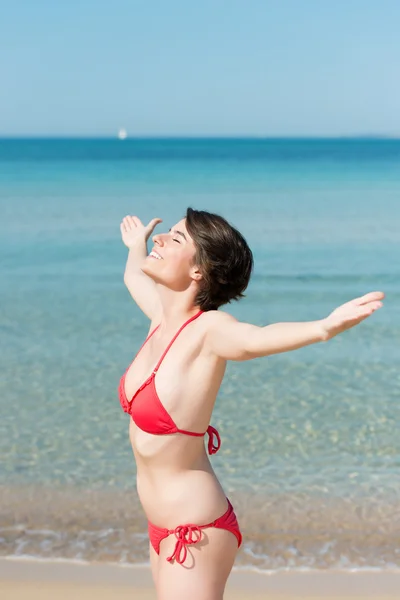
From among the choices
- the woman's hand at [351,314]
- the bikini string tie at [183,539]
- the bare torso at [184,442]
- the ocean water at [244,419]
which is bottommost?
the ocean water at [244,419]

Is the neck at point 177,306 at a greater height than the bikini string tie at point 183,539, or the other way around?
the neck at point 177,306

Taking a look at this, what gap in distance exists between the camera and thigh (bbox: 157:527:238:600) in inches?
125

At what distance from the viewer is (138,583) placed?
206 inches

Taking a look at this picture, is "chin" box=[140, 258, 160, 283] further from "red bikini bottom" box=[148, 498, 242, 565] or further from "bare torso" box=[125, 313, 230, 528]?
"red bikini bottom" box=[148, 498, 242, 565]

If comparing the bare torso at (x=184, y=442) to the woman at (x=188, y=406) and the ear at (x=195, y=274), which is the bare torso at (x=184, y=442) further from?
the ear at (x=195, y=274)

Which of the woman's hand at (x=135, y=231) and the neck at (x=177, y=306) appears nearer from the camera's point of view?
the neck at (x=177, y=306)

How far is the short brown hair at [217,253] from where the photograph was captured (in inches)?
128

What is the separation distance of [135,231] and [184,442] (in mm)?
1329

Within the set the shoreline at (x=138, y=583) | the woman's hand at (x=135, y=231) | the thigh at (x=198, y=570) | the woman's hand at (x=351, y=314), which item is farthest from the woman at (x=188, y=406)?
the shoreline at (x=138, y=583)

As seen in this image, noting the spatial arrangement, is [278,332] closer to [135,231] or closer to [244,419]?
[135,231]

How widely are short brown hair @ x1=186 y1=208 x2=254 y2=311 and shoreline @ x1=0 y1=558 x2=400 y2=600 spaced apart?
2.42 metres

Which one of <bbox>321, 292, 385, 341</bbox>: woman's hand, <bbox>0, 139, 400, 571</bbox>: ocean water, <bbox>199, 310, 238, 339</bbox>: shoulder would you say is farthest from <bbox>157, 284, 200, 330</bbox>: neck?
<bbox>0, 139, 400, 571</bbox>: ocean water

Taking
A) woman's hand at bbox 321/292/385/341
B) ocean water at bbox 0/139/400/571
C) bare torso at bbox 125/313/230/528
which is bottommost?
ocean water at bbox 0/139/400/571

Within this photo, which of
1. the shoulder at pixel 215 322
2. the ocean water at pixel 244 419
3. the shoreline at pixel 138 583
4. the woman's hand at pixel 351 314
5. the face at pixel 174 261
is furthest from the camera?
the ocean water at pixel 244 419
